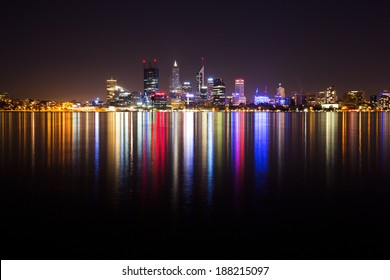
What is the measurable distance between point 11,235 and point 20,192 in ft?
17.1

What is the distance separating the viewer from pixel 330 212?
1320 cm

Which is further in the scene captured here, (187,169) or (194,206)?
(187,169)

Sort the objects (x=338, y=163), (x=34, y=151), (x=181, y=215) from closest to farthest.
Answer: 1. (x=181, y=215)
2. (x=338, y=163)
3. (x=34, y=151)

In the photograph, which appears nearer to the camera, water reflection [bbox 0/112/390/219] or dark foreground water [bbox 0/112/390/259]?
dark foreground water [bbox 0/112/390/259]

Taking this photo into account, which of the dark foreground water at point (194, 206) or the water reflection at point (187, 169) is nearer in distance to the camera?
the dark foreground water at point (194, 206)

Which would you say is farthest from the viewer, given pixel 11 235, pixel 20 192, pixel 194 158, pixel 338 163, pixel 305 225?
pixel 194 158

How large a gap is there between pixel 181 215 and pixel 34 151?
17.7 m

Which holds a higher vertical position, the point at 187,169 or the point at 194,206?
the point at 187,169
